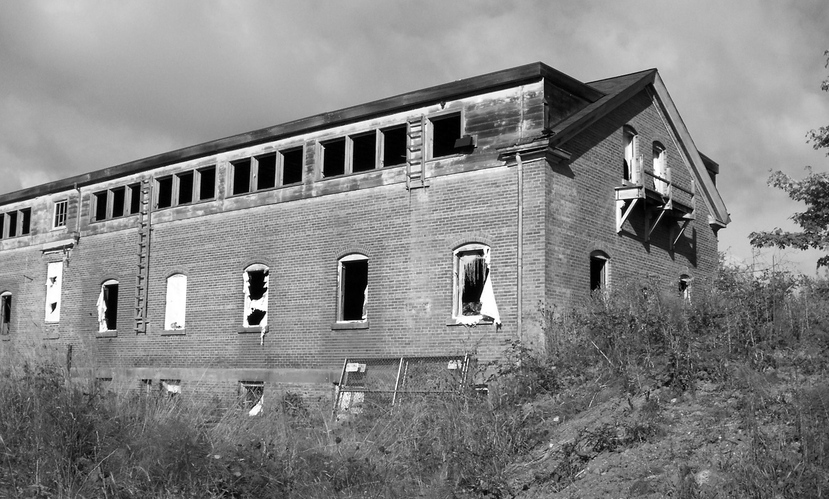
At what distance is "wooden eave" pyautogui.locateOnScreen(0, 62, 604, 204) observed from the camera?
1836cm

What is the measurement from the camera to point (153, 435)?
10070 mm

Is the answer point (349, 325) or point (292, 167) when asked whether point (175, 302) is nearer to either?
point (292, 167)

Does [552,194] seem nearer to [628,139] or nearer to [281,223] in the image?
[628,139]

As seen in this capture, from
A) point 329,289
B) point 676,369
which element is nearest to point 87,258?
point 329,289

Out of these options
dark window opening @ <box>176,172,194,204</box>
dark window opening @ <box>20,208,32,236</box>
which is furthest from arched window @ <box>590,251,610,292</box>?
dark window opening @ <box>20,208,32,236</box>

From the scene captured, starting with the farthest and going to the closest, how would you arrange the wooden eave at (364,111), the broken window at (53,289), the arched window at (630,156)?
the broken window at (53,289) < the arched window at (630,156) < the wooden eave at (364,111)

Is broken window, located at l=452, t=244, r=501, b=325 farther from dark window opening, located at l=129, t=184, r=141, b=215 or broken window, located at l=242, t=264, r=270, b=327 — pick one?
dark window opening, located at l=129, t=184, r=141, b=215

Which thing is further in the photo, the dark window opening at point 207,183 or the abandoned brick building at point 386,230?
the dark window opening at point 207,183

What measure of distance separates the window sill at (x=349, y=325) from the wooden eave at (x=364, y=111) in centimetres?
505

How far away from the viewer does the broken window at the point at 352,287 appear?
818 inches

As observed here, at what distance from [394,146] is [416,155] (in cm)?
300

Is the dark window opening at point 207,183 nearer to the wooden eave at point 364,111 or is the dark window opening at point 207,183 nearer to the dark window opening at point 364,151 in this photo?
the wooden eave at point 364,111

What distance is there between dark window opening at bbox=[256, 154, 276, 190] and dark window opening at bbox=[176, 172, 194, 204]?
2.17 metres

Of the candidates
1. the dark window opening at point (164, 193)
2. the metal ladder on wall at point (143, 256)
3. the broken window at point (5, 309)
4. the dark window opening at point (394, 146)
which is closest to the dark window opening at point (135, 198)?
the metal ladder on wall at point (143, 256)
